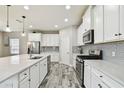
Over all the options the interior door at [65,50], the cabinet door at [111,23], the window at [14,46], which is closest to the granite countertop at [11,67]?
the cabinet door at [111,23]

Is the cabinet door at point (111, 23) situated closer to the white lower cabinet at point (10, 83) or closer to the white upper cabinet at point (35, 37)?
the white lower cabinet at point (10, 83)

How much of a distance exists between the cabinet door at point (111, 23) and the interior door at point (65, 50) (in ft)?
20.1

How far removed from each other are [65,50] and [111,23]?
6.83 meters

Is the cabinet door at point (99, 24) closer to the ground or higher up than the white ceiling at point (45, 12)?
closer to the ground

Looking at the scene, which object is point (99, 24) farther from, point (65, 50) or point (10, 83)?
point (65, 50)

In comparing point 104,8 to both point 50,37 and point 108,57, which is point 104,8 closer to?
point 108,57

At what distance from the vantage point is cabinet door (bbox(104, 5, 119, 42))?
2283 millimetres

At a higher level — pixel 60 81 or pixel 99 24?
pixel 99 24

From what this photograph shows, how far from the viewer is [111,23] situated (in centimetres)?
252

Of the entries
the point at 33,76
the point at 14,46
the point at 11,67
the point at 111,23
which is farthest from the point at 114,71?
the point at 14,46

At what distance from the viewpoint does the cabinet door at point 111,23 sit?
2283 mm
